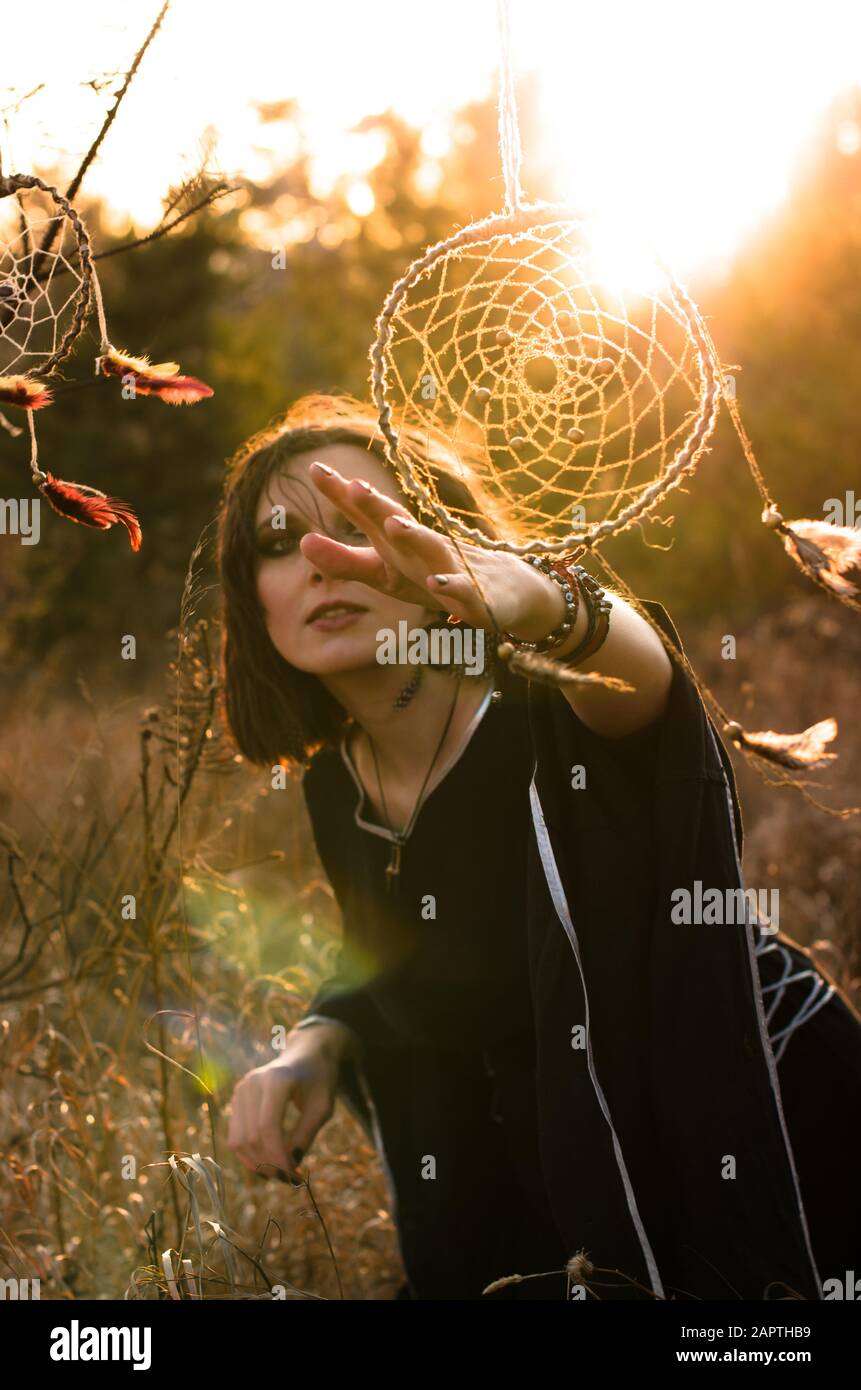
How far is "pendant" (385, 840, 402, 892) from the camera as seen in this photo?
205cm

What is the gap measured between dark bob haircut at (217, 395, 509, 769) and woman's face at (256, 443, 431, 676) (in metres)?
0.03

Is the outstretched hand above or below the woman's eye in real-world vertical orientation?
below

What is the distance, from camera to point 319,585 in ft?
6.29

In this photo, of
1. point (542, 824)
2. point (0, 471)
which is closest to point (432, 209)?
point (0, 471)

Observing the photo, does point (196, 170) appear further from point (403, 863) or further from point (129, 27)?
point (403, 863)

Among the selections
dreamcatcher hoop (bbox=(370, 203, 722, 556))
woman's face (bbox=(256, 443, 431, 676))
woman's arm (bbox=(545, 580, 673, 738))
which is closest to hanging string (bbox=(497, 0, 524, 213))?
dreamcatcher hoop (bbox=(370, 203, 722, 556))

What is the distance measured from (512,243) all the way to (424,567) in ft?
1.01

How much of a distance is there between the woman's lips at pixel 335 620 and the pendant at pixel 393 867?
39cm

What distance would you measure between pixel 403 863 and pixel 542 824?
0.54m

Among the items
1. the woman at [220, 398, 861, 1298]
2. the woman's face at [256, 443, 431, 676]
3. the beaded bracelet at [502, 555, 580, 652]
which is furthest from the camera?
the woman's face at [256, 443, 431, 676]

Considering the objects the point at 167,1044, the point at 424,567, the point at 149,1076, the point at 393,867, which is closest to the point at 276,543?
the point at 393,867

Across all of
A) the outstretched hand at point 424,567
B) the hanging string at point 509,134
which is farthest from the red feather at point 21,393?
the hanging string at point 509,134

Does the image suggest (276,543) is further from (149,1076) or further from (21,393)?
(149,1076)

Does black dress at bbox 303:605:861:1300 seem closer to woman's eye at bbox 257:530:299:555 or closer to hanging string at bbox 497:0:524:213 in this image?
woman's eye at bbox 257:530:299:555
